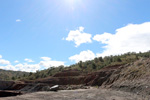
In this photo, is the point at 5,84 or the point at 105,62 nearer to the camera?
the point at 5,84

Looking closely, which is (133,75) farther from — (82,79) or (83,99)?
Answer: (82,79)

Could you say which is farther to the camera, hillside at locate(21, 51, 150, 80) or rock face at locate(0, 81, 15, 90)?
rock face at locate(0, 81, 15, 90)

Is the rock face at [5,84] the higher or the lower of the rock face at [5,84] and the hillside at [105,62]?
the lower

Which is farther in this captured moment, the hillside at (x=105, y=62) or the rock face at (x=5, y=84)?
the rock face at (x=5, y=84)

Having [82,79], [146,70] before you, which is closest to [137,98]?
[146,70]

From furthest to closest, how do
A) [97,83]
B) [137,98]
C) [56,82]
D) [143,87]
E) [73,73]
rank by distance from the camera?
[73,73]
[56,82]
[97,83]
[143,87]
[137,98]

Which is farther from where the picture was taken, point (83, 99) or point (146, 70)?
point (146, 70)

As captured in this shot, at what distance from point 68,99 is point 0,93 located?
41.9 ft

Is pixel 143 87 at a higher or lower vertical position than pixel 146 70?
lower

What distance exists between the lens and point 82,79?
4091 centimetres

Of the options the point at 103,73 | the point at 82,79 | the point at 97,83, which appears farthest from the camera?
the point at 82,79

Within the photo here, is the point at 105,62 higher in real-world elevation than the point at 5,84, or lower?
higher

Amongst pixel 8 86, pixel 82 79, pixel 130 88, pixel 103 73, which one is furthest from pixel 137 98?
pixel 8 86

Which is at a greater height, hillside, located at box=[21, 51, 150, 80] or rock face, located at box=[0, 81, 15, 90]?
hillside, located at box=[21, 51, 150, 80]
